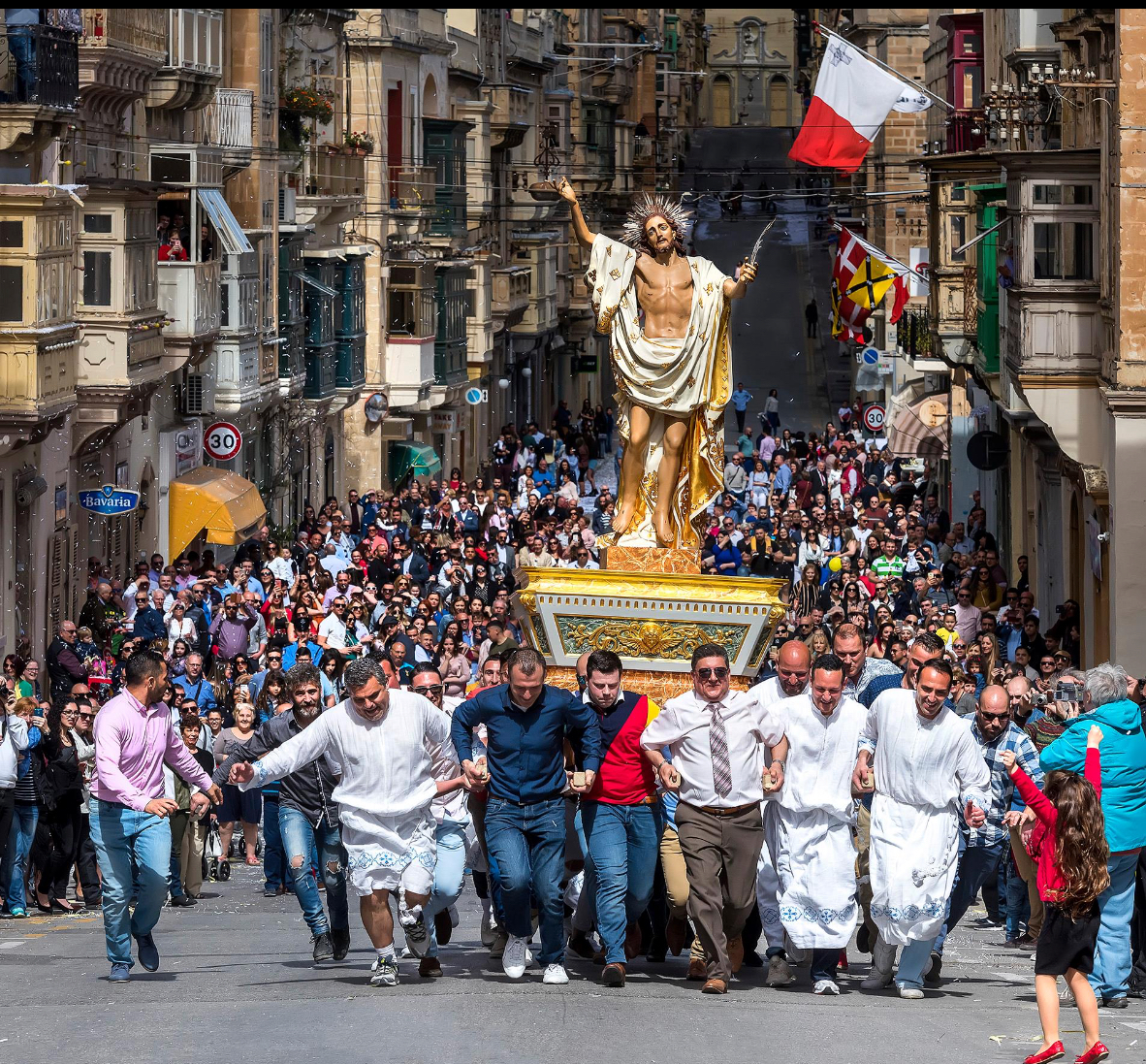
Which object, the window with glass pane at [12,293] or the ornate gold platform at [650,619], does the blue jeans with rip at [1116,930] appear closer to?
the ornate gold platform at [650,619]

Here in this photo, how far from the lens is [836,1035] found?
10.3 m

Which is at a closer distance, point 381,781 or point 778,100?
point 381,781

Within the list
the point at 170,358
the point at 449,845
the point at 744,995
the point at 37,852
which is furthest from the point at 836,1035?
the point at 170,358

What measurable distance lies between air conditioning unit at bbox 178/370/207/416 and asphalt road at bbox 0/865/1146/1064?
89.0ft

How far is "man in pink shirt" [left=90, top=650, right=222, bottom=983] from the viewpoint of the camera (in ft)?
38.8

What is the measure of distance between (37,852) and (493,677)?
464cm

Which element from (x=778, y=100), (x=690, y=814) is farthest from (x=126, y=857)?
(x=778, y=100)

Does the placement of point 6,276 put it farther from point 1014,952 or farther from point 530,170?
point 530,170

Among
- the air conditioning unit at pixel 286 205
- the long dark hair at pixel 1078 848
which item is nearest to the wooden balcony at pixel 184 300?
the air conditioning unit at pixel 286 205

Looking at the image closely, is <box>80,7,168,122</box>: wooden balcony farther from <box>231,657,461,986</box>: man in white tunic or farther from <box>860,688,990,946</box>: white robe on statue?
<box>860,688,990,946</box>: white robe on statue

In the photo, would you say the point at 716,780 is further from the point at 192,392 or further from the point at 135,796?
the point at 192,392

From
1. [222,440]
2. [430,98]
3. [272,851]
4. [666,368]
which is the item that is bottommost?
[272,851]

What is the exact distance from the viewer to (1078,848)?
1024cm

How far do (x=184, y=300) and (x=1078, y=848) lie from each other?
2816 centimetres
